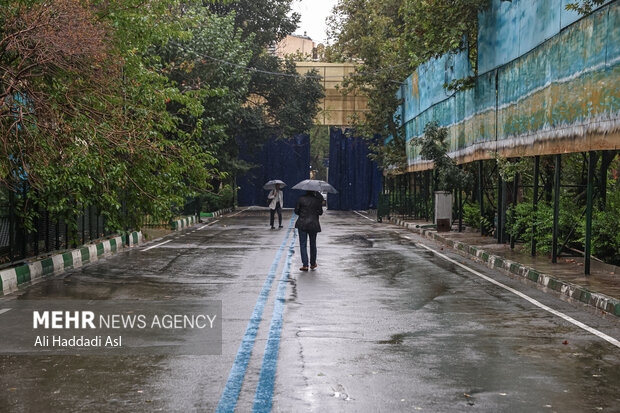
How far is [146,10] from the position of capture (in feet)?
61.6

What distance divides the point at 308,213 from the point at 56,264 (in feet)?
16.1

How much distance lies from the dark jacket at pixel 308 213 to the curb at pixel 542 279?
392 cm

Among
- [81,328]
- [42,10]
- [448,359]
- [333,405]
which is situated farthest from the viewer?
[42,10]

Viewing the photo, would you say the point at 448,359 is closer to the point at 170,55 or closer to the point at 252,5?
the point at 170,55

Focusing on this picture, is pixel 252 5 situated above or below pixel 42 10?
above

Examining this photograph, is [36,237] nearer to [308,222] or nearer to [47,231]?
[47,231]

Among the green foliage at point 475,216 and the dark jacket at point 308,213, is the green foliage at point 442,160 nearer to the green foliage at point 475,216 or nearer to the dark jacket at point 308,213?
the green foliage at point 475,216

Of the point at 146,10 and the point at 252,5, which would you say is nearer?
the point at 146,10

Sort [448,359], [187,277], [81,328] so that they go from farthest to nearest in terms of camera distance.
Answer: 1. [187,277]
2. [81,328]
3. [448,359]

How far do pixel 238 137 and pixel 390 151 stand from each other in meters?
12.9

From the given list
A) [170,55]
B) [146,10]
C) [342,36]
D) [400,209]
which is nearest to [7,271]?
[146,10]

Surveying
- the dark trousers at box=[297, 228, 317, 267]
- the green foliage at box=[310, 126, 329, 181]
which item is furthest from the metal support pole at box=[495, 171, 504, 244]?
the green foliage at box=[310, 126, 329, 181]

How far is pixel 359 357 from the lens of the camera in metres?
7.60

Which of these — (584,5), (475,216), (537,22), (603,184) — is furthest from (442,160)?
(584,5)
